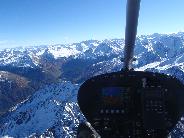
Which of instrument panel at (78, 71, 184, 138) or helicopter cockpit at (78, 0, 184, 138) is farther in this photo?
instrument panel at (78, 71, 184, 138)

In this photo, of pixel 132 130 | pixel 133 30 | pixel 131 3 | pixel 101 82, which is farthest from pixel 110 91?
pixel 131 3

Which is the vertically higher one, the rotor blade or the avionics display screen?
the rotor blade

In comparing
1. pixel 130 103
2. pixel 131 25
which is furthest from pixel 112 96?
pixel 131 25

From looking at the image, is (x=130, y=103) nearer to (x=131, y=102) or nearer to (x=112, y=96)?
(x=131, y=102)

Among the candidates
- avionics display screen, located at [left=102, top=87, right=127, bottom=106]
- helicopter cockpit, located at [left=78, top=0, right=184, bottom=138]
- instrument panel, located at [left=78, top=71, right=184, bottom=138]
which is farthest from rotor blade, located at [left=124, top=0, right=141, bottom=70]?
avionics display screen, located at [left=102, top=87, right=127, bottom=106]

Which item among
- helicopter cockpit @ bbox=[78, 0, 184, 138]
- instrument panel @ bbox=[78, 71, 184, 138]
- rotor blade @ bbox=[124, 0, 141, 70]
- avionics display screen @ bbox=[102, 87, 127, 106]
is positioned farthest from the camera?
avionics display screen @ bbox=[102, 87, 127, 106]

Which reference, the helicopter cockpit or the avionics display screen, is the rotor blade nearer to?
the helicopter cockpit

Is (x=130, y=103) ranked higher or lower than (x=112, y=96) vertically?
lower

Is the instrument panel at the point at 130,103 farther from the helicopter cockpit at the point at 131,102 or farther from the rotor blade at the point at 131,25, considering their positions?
the rotor blade at the point at 131,25

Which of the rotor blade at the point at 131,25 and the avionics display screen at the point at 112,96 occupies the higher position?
the rotor blade at the point at 131,25

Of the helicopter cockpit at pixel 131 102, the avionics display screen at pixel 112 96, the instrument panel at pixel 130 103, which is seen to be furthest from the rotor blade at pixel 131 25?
the avionics display screen at pixel 112 96
